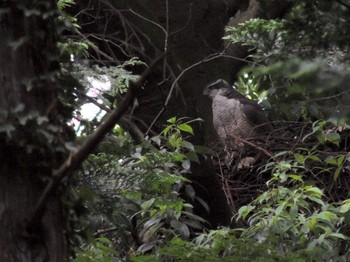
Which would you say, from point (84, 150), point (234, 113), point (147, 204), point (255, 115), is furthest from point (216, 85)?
point (84, 150)

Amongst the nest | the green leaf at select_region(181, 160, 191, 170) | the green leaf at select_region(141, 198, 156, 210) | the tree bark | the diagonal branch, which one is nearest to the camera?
the diagonal branch

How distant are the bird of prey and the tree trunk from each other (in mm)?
4336

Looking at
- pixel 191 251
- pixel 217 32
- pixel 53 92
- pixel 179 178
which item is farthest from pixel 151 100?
pixel 53 92

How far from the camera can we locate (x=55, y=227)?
2264 mm

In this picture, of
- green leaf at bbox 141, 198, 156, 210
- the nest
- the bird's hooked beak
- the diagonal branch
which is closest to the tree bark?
the bird's hooked beak

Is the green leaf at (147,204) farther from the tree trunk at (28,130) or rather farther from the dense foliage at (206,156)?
the tree trunk at (28,130)

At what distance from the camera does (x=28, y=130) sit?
7.30 feet

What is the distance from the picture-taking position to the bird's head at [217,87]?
22.3 ft

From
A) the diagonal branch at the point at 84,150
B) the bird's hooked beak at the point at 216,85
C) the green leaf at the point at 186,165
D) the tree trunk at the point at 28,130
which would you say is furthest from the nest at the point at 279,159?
the diagonal branch at the point at 84,150

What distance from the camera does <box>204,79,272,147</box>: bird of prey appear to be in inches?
270

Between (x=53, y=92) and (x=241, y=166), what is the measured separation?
3847 millimetres

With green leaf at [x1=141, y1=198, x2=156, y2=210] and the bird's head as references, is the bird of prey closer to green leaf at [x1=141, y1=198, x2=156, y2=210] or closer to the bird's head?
the bird's head

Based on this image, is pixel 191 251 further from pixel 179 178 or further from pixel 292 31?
pixel 292 31

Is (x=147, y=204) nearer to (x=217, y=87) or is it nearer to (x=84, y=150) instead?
(x=84, y=150)
